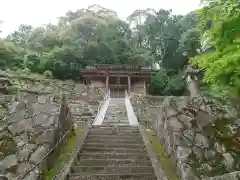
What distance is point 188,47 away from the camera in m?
35.5

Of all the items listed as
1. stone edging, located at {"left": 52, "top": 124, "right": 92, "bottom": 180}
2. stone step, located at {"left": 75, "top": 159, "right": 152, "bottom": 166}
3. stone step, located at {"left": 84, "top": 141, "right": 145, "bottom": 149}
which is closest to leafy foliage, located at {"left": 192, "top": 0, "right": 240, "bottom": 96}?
stone step, located at {"left": 84, "top": 141, "right": 145, "bottom": 149}

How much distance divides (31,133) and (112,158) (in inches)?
72.6

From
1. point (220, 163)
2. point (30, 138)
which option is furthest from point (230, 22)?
point (30, 138)

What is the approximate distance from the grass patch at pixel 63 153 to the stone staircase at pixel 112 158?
29cm

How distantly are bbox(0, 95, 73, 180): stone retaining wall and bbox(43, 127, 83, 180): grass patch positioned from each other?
119 millimetres

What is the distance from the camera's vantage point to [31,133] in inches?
257

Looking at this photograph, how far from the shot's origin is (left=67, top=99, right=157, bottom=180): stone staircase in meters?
5.91

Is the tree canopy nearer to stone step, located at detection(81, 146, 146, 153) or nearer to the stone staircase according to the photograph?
the stone staircase

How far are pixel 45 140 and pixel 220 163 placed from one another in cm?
359

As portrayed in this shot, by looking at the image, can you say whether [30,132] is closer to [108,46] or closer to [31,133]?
[31,133]

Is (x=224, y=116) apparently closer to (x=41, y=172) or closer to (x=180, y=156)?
(x=180, y=156)

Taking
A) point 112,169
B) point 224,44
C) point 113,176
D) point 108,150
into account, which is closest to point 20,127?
point 108,150

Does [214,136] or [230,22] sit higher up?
[230,22]

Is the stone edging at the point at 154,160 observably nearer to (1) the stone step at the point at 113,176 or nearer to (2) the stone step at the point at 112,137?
(1) the stone step at the point at 113,176
